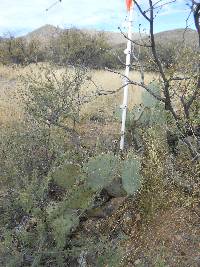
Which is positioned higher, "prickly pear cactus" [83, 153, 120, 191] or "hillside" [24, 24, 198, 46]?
"hillside" [24, 24, 198, 46]

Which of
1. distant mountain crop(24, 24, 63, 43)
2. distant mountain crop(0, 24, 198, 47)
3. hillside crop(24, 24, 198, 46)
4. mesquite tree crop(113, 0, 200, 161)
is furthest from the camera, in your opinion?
distant mountain crop(24, 24, 63, 43)

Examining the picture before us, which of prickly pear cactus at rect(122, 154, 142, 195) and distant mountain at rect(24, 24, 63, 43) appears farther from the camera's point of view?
distant mountain at rect(24, 24, 63, 43)

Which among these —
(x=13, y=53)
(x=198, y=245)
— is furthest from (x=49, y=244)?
(x=13, y=53)

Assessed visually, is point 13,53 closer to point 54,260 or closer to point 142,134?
point 142,134

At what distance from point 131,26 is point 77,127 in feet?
8.93

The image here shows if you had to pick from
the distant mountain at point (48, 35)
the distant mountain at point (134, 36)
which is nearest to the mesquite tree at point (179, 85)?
the distant mountain at point (134, 36)

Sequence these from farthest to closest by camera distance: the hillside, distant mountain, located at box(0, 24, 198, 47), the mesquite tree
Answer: the hillside < distant mountain, located at box(0, 24, 198, 47) < the mesquite tree

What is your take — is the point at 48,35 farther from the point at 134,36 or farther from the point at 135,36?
the point at 135,36

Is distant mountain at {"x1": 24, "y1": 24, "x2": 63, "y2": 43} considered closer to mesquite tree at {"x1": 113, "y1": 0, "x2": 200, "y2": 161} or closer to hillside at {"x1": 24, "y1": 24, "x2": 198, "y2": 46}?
hillside at {"x1": 24, "y1": 24, "x2": 198, "y2": 46}

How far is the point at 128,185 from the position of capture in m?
4.41

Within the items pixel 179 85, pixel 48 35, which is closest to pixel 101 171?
pixel 179 85

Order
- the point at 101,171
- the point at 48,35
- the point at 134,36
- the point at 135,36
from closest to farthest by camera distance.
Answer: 1. the point at 101,171
2. the point at 135,36
3. the point at 134,36
4. the point at 48,35

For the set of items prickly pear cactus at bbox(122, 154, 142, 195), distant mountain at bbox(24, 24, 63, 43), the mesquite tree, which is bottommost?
prickly pear cactus at bbox(122, 154, 142, 195)

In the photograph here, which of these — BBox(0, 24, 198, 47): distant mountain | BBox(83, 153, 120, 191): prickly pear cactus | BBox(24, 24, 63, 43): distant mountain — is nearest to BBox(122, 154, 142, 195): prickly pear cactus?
BBox(83, 153, 120, 191): prickly pear cactus
